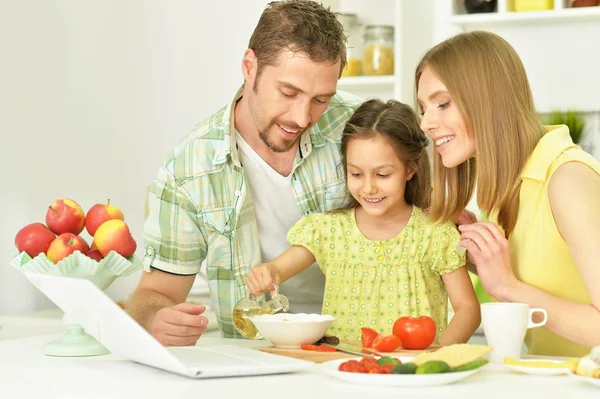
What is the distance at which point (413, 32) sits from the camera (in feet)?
11.6

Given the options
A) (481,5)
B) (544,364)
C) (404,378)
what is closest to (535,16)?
(481,5)

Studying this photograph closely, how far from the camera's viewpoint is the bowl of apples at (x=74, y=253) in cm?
164

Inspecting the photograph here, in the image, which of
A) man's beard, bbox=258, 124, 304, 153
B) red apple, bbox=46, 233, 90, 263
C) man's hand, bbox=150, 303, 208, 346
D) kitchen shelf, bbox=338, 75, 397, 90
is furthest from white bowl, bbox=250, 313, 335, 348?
kitchen shelf, bbox=338, 75, 397, 90

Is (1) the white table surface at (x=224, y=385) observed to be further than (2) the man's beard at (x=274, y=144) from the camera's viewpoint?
No

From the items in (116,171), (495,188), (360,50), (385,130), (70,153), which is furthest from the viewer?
(360,50)

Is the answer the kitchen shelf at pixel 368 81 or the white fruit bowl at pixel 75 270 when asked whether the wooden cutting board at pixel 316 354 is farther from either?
the kitchen shelf at pixel 368 81

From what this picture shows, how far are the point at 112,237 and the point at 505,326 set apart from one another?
2.36ft

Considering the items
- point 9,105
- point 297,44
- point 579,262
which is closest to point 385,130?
point 297,44

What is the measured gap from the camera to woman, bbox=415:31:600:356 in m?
1.76

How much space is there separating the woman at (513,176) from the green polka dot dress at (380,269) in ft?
0.78

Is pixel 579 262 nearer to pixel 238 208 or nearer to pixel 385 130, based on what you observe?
pixel 385 130

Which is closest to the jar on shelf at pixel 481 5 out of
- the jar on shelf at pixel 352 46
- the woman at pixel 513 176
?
the jar on shelf at pixel 352 46

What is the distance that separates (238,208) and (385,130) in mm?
421

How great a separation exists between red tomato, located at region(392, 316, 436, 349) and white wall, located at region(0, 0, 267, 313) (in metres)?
1.70
